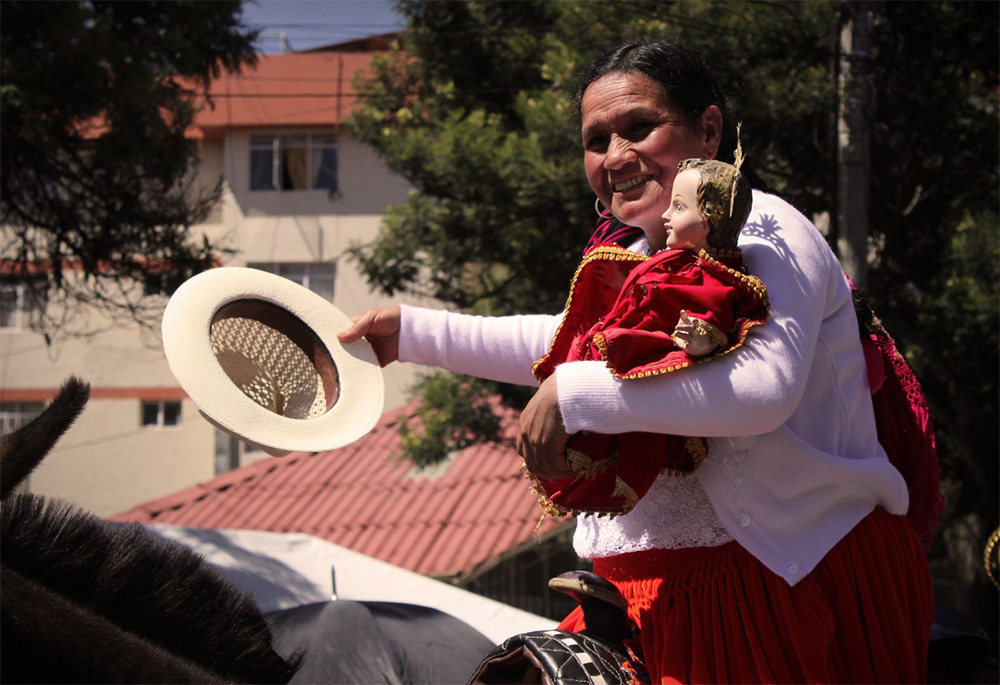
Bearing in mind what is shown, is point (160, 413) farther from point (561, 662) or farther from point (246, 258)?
point (561, 662)

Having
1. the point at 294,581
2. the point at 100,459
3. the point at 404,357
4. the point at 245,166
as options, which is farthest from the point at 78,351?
the point at 404,357

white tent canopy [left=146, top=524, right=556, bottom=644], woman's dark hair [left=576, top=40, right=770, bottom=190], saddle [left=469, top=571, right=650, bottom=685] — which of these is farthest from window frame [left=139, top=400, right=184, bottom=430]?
woman's dark hair [left=576, top=40, right=770, bottom=190]

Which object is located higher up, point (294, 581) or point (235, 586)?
point (235, 586)

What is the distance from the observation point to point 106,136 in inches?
257

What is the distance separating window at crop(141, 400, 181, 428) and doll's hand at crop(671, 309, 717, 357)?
1567 centimetres

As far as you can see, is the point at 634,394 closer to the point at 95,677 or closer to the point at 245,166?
the point at 95,677

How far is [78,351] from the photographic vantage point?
595 inches

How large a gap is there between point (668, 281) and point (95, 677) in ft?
3.51

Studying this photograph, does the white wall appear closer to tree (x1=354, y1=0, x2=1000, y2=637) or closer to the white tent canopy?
tree (x1=354, y1=0, x2=1000, y2=637)

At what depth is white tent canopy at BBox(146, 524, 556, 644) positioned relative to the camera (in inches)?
161

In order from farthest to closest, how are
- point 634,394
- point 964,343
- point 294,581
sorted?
point 964,343 → point 294,581 → point 634,394

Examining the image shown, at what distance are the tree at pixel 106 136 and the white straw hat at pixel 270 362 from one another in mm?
4585

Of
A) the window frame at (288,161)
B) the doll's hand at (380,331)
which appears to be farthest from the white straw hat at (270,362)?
the window frame at (288,161)

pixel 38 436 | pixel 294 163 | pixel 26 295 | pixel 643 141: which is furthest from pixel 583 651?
pixel 294 163
